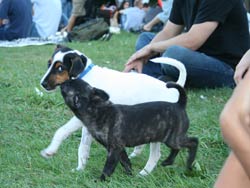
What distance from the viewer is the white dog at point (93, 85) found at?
123 inches

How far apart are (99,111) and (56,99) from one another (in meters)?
2.02

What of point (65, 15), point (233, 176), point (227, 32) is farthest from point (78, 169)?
point (65, 15)

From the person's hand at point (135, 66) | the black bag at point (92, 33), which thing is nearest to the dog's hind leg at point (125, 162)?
the person's hand at point (135, 66)

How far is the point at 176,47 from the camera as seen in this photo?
498 cm

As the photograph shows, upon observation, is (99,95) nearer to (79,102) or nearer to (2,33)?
(79,102)

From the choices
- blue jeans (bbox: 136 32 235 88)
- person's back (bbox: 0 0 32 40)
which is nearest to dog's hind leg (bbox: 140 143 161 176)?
blue jeans (bbox: 136 32 235 88)

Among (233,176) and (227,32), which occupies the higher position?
(233,176)

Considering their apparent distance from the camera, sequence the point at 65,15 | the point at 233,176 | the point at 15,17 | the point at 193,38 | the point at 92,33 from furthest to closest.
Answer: the point at 65,15
the point at 92,33
the point at 15,17
the point at 193,38
the point at 233,176

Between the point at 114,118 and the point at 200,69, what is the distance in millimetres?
2507

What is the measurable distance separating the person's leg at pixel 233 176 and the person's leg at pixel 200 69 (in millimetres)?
3539

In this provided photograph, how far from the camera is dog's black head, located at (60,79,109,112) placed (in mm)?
2805

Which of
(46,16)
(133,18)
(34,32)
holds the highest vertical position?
(46,16)

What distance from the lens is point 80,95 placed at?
2805mm


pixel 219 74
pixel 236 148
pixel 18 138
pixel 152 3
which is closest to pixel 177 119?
pixel 18 138
